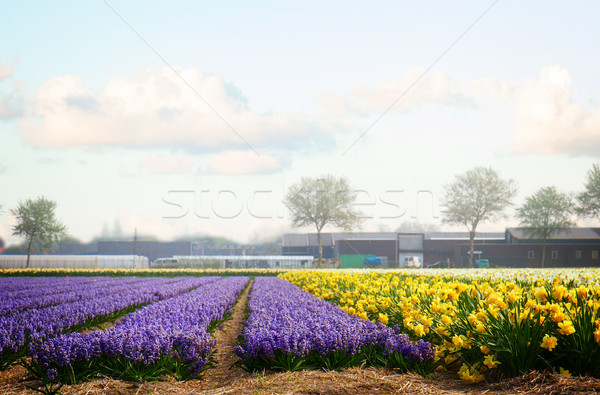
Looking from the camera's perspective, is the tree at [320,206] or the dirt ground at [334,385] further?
the tree at [320,206]

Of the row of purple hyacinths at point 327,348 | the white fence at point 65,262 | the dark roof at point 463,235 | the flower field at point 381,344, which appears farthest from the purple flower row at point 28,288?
the dark roof at point 463,235

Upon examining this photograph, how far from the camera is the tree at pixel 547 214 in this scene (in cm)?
5566

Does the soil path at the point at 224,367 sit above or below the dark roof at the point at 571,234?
below

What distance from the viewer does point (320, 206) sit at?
54.8 meters

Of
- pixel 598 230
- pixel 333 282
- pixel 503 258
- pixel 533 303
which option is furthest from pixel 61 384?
pixel 598 230

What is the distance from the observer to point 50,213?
55.8 m

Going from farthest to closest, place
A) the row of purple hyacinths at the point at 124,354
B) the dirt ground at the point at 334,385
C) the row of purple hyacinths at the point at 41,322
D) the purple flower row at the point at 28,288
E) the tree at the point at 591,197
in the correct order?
the tree at the point at 591,197
the purple flower row at the point at 28,288
the row of purple hyacinths at the point at 41,322
the row of purple hyacinths at the point at 124,354
the dirt ground at the point at 334,385

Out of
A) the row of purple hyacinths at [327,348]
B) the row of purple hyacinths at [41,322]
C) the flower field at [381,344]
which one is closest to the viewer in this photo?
the flower field at [381,344]

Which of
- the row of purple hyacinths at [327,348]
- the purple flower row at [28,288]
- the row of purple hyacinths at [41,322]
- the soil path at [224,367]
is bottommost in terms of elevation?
the purple flower row at [28,288]

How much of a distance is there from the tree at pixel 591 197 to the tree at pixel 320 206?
2591 cm

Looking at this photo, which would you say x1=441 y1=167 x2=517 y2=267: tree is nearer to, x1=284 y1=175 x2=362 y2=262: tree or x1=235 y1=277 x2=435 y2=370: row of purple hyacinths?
x1=284 y1=175 x2=362 y2=262: tree

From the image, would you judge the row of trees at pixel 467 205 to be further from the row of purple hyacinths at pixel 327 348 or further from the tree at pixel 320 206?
the row of purple hyacinths at pixel 327 348

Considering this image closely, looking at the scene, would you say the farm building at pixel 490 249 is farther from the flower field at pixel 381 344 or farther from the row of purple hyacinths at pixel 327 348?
the row of purple hyacinths at pixel 327 348

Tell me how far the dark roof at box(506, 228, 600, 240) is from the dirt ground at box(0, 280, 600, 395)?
6003 centimetres
